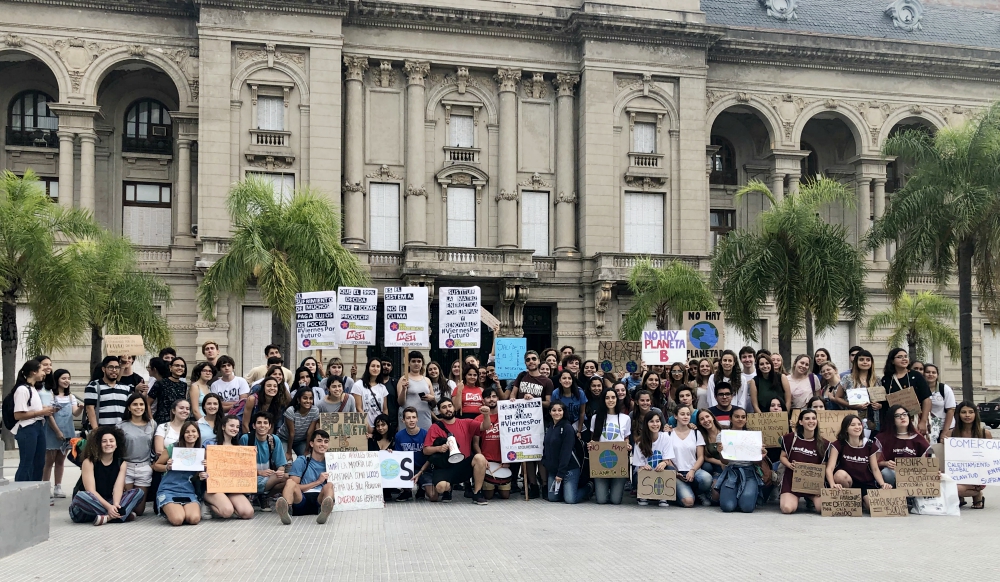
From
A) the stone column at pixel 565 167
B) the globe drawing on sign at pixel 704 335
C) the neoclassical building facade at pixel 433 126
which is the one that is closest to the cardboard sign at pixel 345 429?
the globe drawing on sign at pixel 704 335

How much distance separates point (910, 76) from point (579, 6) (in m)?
15.5

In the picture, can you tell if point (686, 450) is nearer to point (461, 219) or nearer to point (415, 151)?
point (461, 219)

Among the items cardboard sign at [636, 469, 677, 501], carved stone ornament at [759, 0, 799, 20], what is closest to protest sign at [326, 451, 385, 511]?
cardboard sign at [636, 469, 677, 501]

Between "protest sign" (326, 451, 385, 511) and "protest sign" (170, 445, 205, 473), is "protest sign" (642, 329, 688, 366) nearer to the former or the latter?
→ "protest sign" (326, 451, 385, 511)

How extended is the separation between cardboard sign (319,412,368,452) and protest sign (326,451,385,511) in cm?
34

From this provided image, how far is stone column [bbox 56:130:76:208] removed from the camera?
34.3 metres

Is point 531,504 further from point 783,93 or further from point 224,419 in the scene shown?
point 783,93

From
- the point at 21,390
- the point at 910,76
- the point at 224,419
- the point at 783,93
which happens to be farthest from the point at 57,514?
the point at 910,76

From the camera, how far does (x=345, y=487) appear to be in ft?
44.0

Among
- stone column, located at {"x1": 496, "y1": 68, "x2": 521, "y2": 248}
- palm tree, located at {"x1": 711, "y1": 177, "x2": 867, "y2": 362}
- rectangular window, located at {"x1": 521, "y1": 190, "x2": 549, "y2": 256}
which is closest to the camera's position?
palm tree, located at {"x1": 711, "y1": 177, "x2": 867, "y2": 362}

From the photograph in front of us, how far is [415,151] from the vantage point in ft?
120

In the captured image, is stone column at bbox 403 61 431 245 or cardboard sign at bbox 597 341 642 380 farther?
stone column at bbox 403 61 431 245

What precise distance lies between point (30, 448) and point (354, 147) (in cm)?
2364

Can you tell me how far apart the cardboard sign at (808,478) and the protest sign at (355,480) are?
590cm
